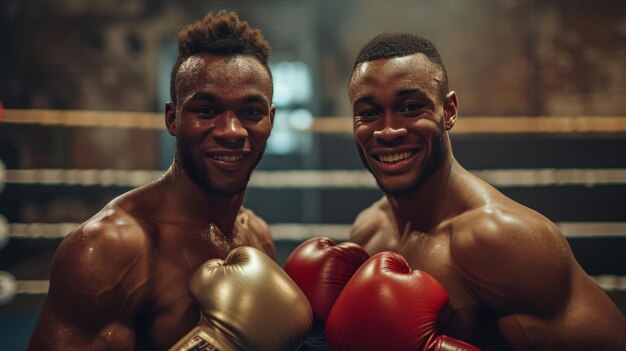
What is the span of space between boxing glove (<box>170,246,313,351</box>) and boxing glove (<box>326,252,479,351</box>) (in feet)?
0.32

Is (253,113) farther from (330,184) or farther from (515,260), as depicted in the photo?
(330,184)

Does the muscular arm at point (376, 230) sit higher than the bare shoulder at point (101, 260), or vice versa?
the bare shoulder at point (101, 260)

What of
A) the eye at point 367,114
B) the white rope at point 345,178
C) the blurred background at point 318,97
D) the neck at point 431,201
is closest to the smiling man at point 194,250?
the eye at point 367,114

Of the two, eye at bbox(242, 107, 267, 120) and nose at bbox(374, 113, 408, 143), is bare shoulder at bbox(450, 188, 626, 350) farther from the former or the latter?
eye at bbox(242, 107, 267, 120)

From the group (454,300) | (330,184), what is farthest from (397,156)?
(330,184)

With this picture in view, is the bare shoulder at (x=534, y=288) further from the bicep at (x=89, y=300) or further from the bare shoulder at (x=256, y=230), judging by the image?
the bicep at (x=89, y=300)

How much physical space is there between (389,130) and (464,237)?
374mm

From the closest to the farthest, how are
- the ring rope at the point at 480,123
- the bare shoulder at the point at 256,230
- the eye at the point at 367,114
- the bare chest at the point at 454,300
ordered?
the bare chest at the point at 454,300, the eye at the point at 367,114, the bare shoulder at the point at 256,230, the ring rope at the point at 480,123

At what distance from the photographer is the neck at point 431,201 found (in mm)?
1762

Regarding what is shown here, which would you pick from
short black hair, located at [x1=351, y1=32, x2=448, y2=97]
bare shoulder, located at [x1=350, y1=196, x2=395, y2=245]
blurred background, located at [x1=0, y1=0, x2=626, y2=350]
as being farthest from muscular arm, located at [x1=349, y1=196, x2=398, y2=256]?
blurred background, located at [x1=0, y1=0, x2=626, y2=350]

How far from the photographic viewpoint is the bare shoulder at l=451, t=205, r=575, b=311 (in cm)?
146

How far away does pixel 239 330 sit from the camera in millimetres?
1354

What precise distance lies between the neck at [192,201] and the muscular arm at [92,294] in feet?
0.71

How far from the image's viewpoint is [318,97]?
20.8ft
